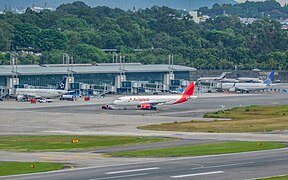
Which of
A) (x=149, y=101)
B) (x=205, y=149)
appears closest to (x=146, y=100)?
(x=149, y=101)

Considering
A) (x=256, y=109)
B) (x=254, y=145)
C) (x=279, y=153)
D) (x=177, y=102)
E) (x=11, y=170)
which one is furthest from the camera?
(x=177, y=102)

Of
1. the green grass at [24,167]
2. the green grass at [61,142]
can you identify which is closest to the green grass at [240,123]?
the green grass at [61,142]

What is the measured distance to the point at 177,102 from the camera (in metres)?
184

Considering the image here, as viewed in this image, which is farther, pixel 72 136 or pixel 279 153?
pixel 72 136

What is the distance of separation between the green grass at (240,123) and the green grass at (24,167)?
41.7 metres

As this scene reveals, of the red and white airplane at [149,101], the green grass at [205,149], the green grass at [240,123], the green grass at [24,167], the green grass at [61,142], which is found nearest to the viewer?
the green grass at [24,167]

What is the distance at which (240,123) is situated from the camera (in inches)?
5443

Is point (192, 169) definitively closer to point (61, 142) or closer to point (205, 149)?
point (205, 149)

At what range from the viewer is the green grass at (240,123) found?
424 feet

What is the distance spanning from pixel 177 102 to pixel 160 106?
6357mm

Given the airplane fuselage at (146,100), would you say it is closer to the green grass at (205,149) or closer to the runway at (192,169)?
the green grass at (205,149)

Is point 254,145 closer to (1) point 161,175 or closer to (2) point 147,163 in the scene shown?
(2) point 147,163

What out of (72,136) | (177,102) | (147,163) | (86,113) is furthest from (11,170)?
(177,102)

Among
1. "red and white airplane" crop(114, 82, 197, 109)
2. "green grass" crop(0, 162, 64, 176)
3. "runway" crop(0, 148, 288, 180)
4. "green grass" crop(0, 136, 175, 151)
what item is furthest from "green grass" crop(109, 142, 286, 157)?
"red and white airplane" crop(114, 82, 197, 109)
